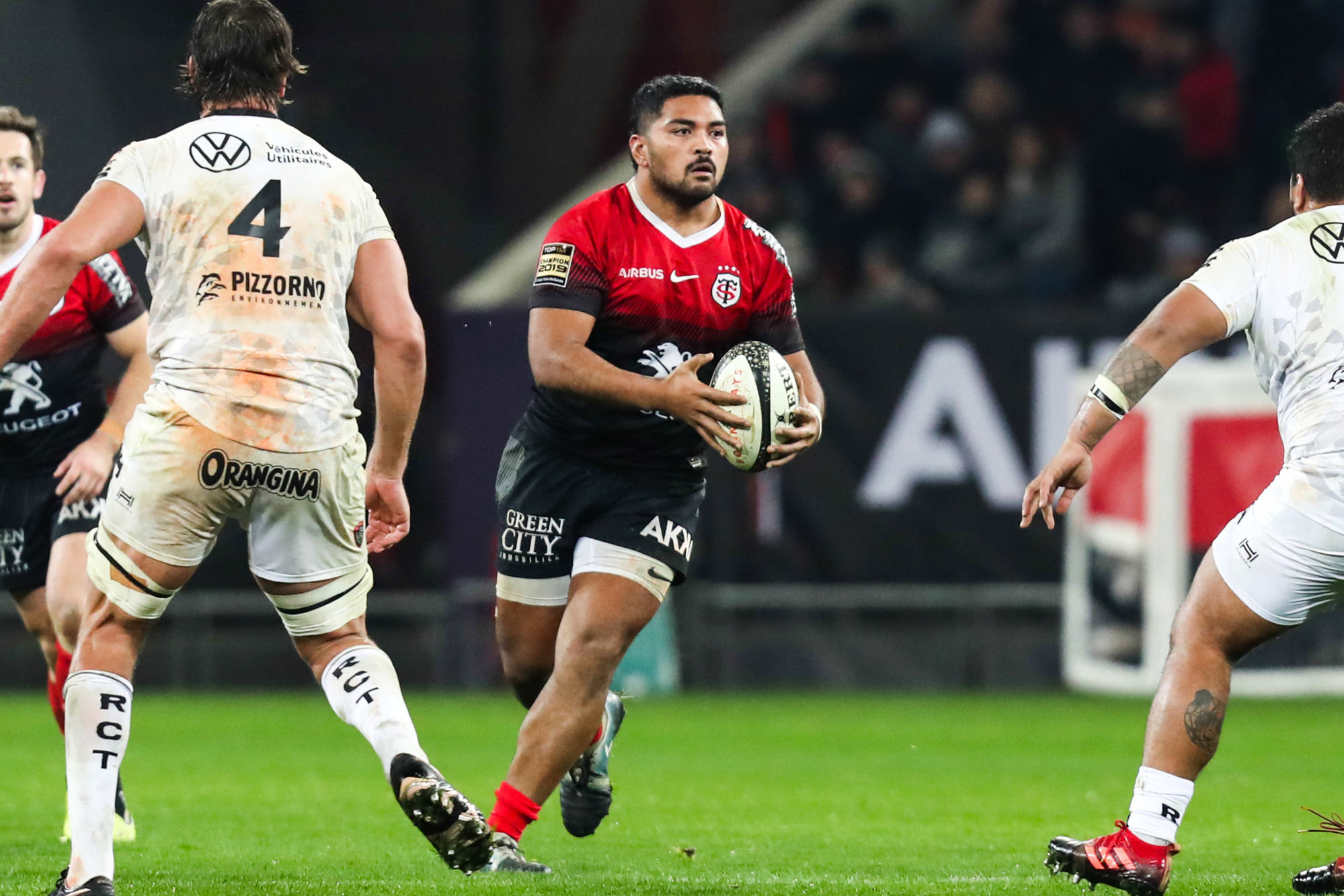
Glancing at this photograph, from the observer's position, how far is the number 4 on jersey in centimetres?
498

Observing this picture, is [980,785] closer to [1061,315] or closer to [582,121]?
[1061,315]

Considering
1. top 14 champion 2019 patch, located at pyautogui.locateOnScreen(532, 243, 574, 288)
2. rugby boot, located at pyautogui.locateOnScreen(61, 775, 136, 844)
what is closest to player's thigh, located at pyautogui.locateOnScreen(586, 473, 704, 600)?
top 14 champion 2019 patch, located at pyautogui.locateOnScreen(532, 243, 574, 288)

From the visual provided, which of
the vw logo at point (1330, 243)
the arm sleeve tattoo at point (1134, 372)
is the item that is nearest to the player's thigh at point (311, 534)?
the arm sleeve tattoo at point (1134, 372)

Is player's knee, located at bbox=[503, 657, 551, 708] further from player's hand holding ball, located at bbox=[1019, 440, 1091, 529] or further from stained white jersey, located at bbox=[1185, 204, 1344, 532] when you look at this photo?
stained white jersey, located at bbox=[1185, 204, 1344, 532]

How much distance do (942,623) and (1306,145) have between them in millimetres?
8548

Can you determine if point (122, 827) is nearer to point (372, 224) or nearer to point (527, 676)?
point (527, 676)

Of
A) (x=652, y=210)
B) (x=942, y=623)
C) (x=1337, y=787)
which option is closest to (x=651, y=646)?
(x=942, y=623)

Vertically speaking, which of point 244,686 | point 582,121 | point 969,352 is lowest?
point 244,686

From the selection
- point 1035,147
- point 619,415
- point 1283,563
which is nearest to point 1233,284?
point 1283,563

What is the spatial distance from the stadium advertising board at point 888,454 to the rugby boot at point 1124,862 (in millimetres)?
8187

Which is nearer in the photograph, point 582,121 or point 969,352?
point 969,352

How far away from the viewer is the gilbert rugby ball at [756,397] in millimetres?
5832

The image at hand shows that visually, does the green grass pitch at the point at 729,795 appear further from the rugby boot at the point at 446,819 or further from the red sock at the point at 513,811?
the rugby boot at the point at 446,819

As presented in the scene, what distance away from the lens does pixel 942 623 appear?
541 inches
